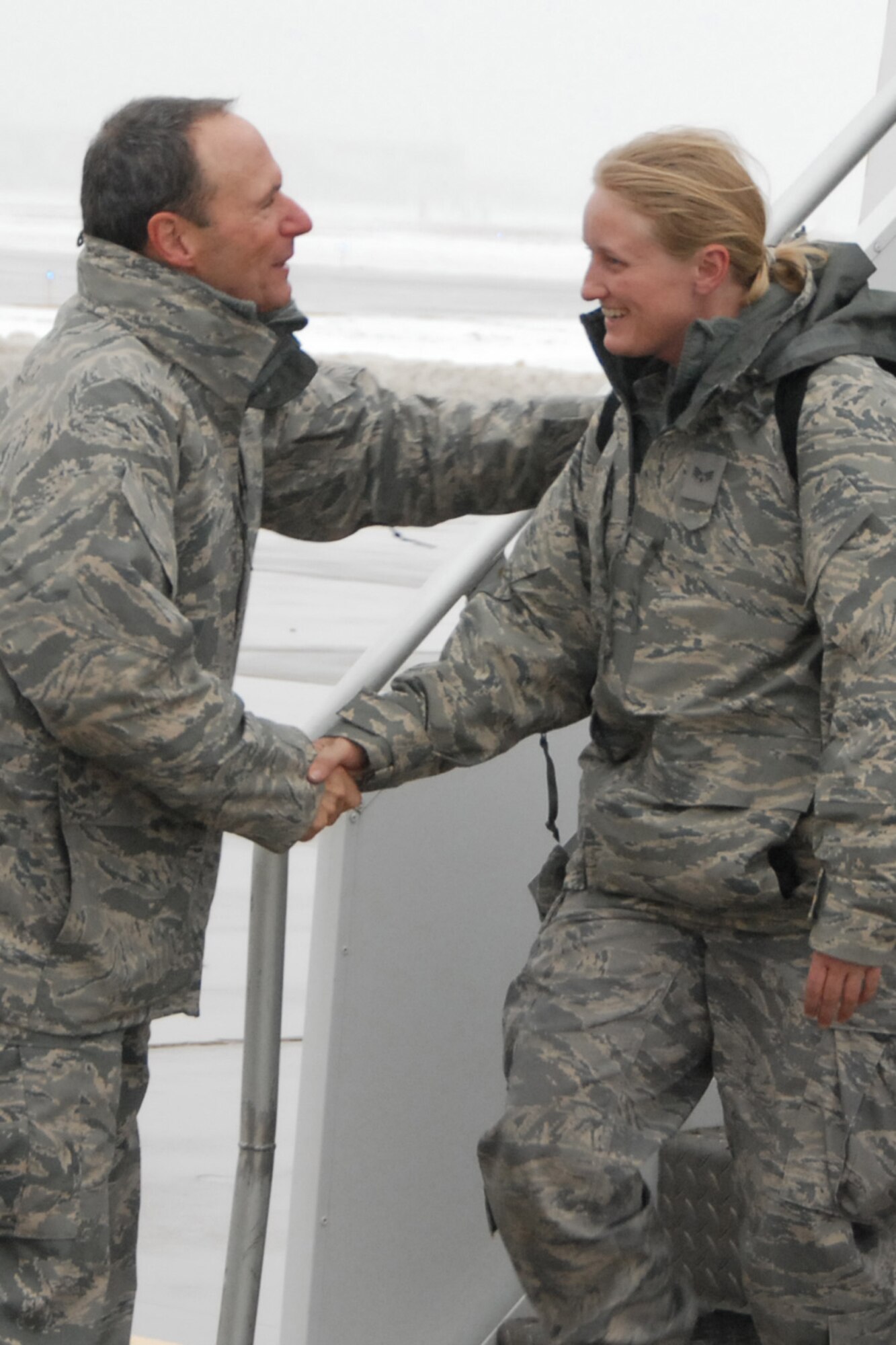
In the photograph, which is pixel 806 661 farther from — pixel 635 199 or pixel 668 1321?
pixel 668 1321

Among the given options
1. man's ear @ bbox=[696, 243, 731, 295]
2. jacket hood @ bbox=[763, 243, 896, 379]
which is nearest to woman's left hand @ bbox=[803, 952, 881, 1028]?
jacket hood @ bbox=[763, 243, 896, 379]

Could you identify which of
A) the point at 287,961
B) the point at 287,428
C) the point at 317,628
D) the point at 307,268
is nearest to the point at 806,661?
the point at 287,428

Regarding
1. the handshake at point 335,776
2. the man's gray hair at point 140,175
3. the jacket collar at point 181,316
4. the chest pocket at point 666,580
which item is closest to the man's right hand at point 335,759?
the handshake at point 335,776

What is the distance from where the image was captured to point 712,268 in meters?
2.50

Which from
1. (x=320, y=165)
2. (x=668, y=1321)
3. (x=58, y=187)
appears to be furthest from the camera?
(x=320, y=165)

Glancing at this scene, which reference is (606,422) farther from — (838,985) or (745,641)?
(838,985)

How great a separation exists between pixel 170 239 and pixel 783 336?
32.1 inches

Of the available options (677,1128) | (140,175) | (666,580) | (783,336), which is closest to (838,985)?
(677,1128)

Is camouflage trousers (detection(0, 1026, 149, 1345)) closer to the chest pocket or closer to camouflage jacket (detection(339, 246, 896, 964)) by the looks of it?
camouflage jacket (detection(339, 246, 896, 964))

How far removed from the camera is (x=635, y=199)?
8.22 ft

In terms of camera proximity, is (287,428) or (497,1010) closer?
(287,428)

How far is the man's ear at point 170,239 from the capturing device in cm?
256

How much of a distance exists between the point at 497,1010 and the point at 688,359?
47.6 inches

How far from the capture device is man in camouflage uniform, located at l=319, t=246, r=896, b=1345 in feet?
7.76
